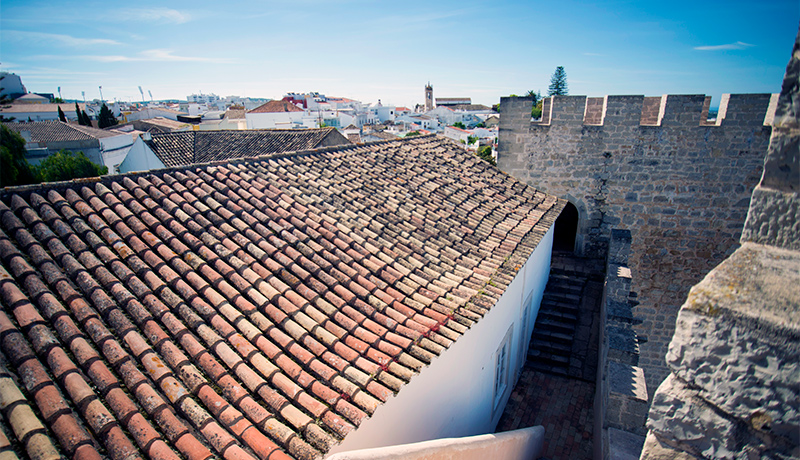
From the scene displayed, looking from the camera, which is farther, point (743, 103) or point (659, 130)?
point (659, 130)

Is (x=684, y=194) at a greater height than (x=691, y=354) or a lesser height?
lesser

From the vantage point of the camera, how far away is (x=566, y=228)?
1306 cm

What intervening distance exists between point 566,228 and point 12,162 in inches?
838

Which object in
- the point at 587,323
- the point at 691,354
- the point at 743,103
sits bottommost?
the point at 587,323

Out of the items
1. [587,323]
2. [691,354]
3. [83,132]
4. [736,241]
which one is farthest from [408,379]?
[83,132]

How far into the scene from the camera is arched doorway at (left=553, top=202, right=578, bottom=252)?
12.5m

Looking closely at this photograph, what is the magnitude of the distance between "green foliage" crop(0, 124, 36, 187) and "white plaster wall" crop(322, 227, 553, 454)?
691 inches

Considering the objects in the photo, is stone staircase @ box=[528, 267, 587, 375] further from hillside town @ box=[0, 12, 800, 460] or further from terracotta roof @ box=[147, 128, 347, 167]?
terracotta roof @ box=[147, 128, 347, 167]

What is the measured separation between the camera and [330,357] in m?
3.69

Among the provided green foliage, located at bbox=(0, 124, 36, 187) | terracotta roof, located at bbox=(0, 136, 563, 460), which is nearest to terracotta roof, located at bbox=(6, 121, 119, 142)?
green foliage, located at bbox=(0, 124, 36, 187)

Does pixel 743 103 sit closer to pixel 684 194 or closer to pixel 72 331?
pixel 684 194

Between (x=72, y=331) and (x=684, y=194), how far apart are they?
1191cm

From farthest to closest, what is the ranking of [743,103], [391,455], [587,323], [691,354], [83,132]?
[83,132] < [587,323] < [743,103] < [391,455] < [691,354]

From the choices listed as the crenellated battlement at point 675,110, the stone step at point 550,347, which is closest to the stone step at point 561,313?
the stone step at point 550,347
